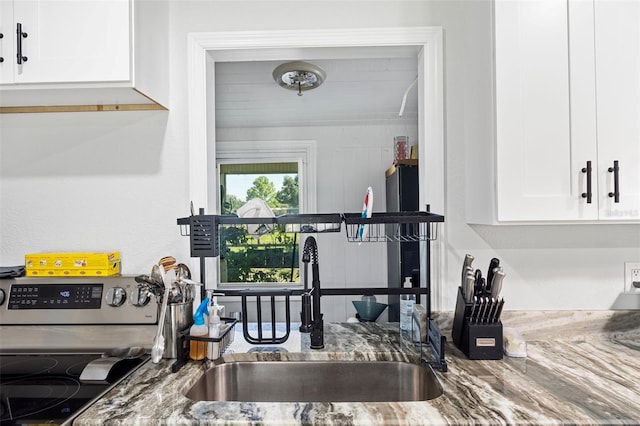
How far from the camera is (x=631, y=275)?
5.01 ft

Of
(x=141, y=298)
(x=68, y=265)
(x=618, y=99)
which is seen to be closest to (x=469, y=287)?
(x=618, y=99)

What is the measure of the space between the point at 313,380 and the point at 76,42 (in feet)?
4.29

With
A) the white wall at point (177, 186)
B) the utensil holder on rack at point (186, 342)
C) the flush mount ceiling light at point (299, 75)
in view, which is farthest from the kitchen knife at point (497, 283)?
the flush mount ceiling light at point (299, 75)

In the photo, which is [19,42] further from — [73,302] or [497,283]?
[497,283]

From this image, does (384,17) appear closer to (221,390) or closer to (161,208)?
(161,208)

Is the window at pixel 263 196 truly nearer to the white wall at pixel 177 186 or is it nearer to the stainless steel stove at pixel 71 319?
the white wall at pixel 177 186

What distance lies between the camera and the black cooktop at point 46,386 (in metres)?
0.98

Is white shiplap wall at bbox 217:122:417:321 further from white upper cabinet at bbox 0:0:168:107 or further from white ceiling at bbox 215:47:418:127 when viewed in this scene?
white upper cabinet at bbox 0:0:168:107

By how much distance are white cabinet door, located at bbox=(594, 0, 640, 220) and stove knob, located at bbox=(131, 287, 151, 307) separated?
1.51 m

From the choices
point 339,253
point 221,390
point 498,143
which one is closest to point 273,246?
point 339,253

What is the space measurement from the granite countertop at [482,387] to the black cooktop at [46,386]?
59mm

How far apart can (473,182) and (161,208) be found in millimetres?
1186

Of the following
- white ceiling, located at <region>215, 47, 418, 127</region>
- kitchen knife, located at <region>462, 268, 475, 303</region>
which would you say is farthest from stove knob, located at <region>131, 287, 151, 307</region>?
white ceiling, located at <region>215, 47, 418, 127</region>

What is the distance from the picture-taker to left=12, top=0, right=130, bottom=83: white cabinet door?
4.08 ft
